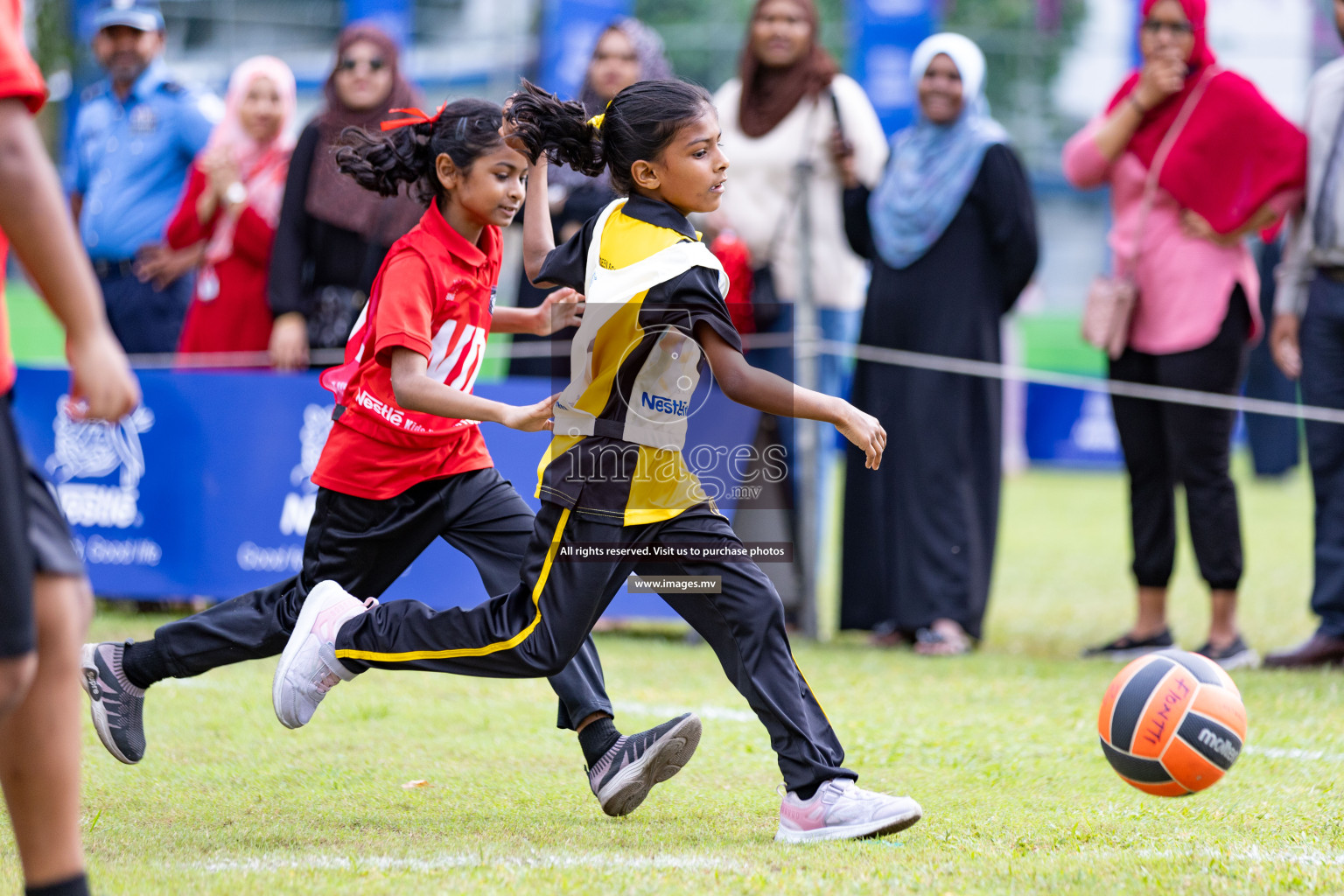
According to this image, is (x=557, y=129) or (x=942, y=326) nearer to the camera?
(x=557, y=129)

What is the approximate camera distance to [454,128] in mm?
3971

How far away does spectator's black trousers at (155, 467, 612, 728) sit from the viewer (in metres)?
3.93

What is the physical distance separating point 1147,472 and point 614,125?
12.0 ft

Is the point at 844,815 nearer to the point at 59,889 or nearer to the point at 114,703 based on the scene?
the point at 59,889

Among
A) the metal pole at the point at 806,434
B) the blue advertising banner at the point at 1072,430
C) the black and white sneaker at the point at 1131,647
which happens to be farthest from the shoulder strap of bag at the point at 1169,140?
the blue advertising banner at the point at 1072,430

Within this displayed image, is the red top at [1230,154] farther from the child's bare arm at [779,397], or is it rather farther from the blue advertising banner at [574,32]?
the blue advertising banner at [574,32]

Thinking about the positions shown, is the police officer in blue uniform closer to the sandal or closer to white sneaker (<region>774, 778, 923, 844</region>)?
the sandal

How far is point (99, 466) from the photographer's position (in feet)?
23.3

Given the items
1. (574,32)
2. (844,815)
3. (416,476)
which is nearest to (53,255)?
(416,476)

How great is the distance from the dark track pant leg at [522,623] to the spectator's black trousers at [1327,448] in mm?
3749

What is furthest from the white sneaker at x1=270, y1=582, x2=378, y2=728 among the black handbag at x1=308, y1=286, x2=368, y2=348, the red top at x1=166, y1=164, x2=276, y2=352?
the red top at x1=166, y1=164, x2=276, y2=352

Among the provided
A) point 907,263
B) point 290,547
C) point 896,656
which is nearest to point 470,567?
point 290,547

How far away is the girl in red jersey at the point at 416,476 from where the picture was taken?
3.87 meters

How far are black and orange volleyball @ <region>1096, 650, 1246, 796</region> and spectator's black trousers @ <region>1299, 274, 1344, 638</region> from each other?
8.82 ft
